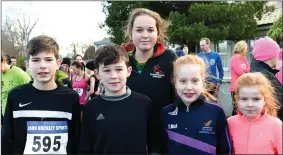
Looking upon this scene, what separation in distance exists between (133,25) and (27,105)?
3.94 ft

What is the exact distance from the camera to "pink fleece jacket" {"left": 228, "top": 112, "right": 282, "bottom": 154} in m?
2.75

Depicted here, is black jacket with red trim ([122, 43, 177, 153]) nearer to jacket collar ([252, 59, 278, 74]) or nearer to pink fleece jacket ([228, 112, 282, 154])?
pink fleece jacket ([228, 112, 282, 154])

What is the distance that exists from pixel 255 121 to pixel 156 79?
36.7 inches

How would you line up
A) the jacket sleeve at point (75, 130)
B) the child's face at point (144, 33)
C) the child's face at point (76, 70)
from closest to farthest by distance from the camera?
the jacket sleeve at point (75, 130), the child's face at point (144, 33), the child's face at point (76, 70)

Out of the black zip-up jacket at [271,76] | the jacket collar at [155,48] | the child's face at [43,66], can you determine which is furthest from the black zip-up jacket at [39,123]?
the black zip-up jacket at [271,76]

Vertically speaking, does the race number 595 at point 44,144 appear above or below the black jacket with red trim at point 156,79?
below

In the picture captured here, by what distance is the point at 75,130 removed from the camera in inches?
122

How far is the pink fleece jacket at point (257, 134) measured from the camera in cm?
275

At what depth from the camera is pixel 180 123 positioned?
2949mm

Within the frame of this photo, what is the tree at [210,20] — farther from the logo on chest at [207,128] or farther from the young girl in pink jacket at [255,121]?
the logo on chest at [207,128]

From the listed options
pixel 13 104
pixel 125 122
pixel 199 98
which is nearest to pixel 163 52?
pixel 199 98

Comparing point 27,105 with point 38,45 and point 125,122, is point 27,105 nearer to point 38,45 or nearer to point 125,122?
point 38,45

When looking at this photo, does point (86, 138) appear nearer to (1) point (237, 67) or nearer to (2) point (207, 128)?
(2) point (207, 128)

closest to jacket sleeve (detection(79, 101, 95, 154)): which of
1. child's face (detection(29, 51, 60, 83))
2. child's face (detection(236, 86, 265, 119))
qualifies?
child's face (detection(29, 51, 60, 83))
